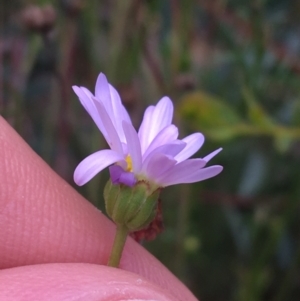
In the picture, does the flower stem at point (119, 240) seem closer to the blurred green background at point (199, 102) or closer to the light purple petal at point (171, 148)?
the light purple petal at point (171, 148)

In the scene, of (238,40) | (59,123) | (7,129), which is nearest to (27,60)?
(59,123)

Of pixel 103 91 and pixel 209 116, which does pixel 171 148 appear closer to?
pixel 103 91

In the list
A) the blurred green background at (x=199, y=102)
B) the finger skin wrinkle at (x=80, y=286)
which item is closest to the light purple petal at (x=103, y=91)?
the finger skin wrinkle at (x=80, y=286)

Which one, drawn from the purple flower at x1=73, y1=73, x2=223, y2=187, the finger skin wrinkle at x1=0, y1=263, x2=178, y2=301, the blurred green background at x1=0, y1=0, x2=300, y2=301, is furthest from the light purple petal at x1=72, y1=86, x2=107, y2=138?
the blurred green background at x1=0, y1=0, x2=300, y2=301

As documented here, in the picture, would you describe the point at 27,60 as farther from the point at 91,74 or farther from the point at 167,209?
the point at 167,209

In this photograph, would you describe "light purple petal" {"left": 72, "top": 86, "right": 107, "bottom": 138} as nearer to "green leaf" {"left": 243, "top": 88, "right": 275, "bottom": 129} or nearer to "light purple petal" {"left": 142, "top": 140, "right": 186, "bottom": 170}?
"light purple petal" {"left": 142, "top": 140, "right": 186, "bottom": 170}

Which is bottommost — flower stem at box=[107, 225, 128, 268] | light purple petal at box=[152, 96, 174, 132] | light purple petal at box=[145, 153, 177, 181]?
flower stem at box=[107, 225, 128, 268]
